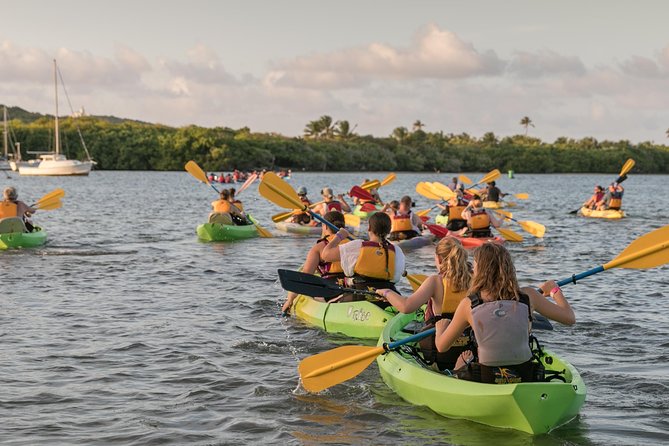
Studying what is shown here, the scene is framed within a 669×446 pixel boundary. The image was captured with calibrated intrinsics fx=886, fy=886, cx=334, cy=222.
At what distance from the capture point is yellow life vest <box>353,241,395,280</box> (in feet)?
31.1

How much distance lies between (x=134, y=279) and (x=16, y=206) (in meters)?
4.43

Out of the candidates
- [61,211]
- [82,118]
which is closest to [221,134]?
[82,118]

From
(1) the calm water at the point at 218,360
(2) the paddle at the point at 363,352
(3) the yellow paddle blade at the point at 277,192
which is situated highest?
(3) the yellow paddle blade at the point at 277,192

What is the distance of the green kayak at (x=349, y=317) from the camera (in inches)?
388

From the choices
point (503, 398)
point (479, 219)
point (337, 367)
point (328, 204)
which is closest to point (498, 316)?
point (503, 398)

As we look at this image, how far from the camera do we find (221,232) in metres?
21.7

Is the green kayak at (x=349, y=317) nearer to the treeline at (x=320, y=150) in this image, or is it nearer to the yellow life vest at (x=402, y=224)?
the yellow life vest at (x=402, y=224)

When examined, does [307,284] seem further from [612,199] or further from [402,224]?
[612,199]

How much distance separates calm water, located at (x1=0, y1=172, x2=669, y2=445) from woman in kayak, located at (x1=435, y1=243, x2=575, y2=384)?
55 centimetres

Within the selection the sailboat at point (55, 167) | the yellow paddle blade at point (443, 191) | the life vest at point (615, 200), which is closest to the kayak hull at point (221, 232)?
the yellow paddle blade at point (443, 191)

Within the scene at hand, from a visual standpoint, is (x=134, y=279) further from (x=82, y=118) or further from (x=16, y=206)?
(x=82, y=118)

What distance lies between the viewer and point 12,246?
18297mm

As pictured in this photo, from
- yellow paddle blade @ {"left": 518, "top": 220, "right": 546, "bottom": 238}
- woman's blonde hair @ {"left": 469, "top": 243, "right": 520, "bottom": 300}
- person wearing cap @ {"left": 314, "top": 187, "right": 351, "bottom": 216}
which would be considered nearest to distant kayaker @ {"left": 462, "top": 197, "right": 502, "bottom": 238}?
yellow paddle blade @ {"left": 518, "top": 220, "right": 546, "bottom": 238}

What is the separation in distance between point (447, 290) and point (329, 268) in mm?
3846
